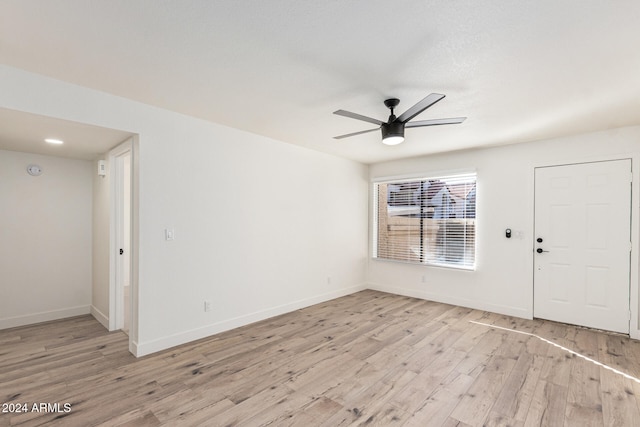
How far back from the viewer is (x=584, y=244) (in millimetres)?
3918

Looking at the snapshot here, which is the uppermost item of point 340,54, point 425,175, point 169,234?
point 340,54

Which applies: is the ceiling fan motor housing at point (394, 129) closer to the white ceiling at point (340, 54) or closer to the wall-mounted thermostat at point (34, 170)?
the white ceiling at point (340, 54)

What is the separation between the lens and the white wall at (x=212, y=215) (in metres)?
2.94

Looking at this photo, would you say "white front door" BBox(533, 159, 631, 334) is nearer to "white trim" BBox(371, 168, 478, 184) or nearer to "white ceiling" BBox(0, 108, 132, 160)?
"white trim" BBox(371, 168, 478, 184)

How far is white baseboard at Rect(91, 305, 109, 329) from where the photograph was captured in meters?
3.83

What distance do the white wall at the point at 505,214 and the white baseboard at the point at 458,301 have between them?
13 millimetres

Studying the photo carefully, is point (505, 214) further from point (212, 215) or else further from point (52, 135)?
point (52, 135)

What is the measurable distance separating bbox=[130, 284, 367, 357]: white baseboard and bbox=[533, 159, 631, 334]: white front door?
10.7ft

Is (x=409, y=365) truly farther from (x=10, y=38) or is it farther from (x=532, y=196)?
(x=10, y=38)

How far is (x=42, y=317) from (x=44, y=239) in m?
1.05

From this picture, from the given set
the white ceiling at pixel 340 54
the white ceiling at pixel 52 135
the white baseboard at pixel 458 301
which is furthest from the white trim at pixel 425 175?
the white ceiling at pixel 52 135

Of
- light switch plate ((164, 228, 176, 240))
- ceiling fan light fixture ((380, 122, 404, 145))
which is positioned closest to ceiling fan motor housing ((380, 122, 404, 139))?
ceiling fan light fixture ((380, 122, 404, 145))

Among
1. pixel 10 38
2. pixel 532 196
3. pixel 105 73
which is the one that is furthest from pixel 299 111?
pixel 532 196

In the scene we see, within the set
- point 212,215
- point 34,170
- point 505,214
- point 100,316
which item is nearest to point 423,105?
point 212,215
